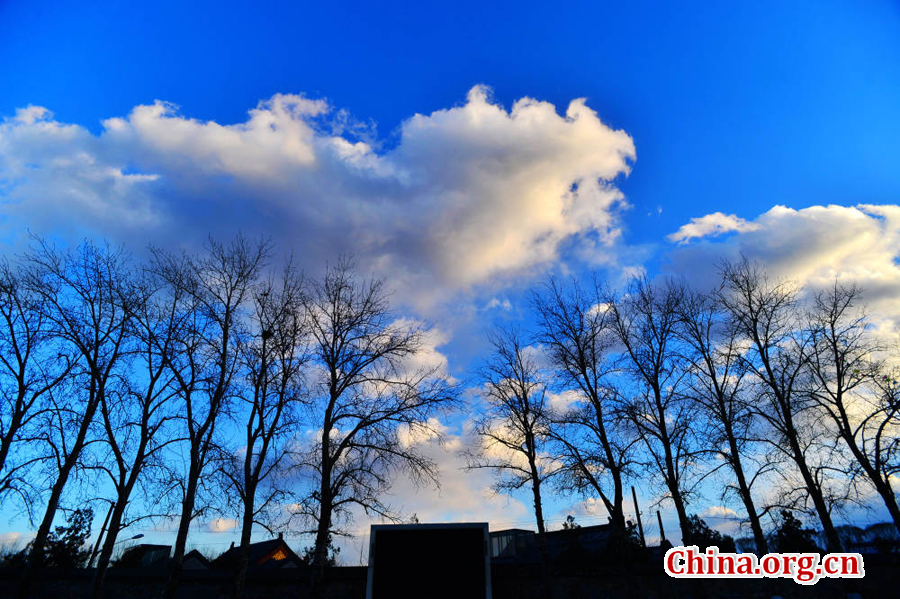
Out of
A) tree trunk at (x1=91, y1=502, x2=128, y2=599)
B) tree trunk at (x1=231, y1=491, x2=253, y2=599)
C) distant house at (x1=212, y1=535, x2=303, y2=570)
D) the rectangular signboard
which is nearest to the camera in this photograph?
the rectangular signboard

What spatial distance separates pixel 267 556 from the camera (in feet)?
158

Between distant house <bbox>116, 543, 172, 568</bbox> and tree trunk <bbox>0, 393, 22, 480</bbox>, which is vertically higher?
tree trunk <bbox>0, 393, 22, 480</bbox>

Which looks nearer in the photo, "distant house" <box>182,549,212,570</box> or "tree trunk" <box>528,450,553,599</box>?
"tree trunk" <box>528,450,553,599</box>

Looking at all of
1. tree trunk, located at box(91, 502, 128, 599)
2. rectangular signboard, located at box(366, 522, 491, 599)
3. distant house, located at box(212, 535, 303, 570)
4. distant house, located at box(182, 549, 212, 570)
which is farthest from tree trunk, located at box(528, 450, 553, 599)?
distant house, located at box(182, 549, 212, 570)

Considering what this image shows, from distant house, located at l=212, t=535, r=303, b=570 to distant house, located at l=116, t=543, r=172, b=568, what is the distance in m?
5.07

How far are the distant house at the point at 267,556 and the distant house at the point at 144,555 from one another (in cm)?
507

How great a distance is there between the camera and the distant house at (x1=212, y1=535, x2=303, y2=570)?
154 feet

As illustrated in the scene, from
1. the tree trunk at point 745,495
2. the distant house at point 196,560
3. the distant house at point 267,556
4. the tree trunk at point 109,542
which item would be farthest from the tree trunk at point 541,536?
the distant house at point 196,560

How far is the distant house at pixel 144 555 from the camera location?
4144 centimetres

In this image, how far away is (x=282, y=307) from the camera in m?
19.9

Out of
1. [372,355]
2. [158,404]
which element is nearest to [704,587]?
[372,355]

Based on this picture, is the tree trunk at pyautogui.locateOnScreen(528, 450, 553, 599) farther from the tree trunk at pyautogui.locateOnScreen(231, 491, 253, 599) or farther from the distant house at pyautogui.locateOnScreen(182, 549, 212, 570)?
the distant house at pyautogui.locateOnScreen(182, 549, 212, 570)

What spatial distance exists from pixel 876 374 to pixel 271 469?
24.3m

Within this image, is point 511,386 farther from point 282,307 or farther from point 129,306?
point 129,306
